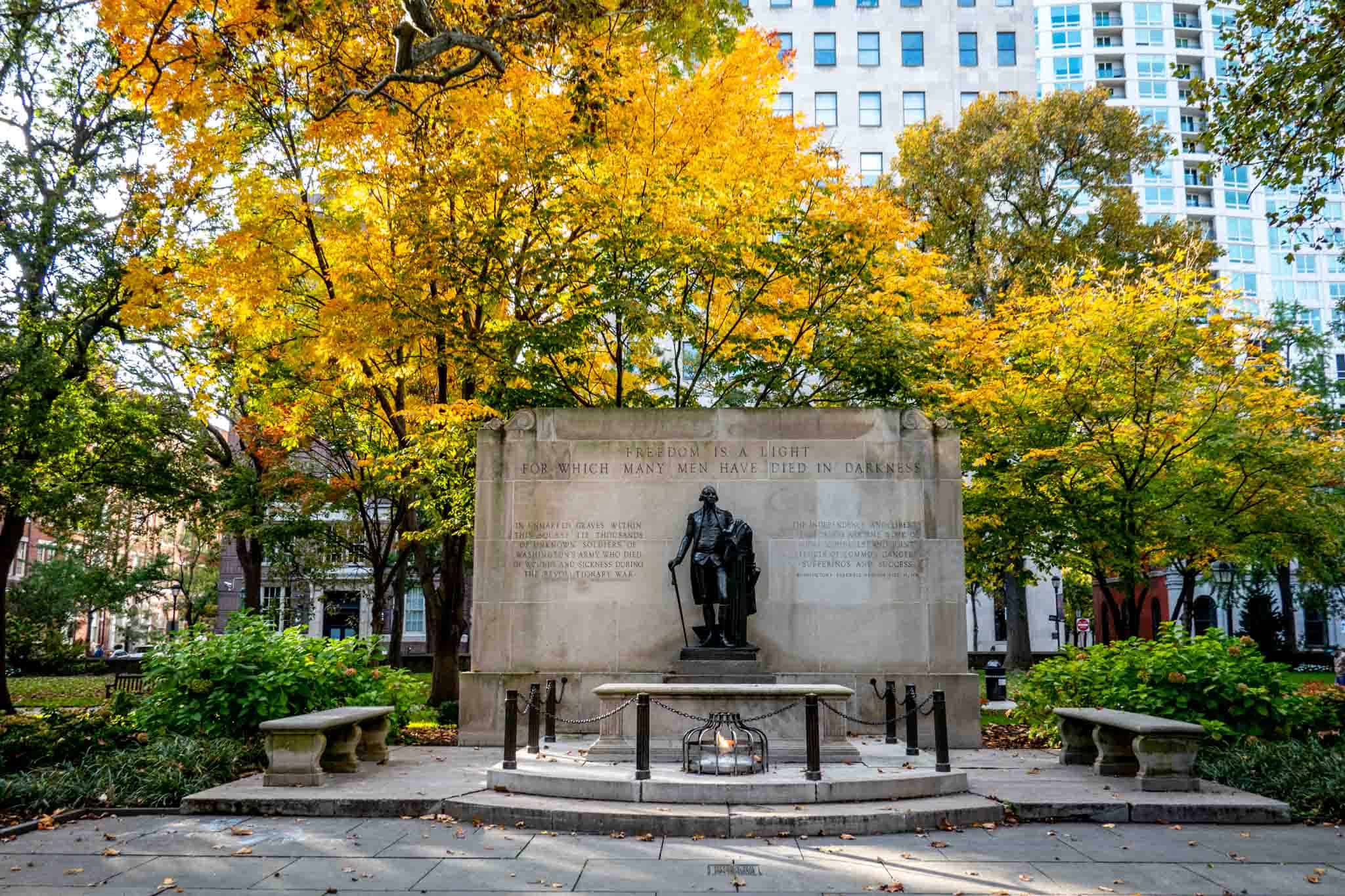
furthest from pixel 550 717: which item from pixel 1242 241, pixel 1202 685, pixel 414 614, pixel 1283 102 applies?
pixel 1242 241

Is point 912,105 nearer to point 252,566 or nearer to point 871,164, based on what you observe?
point 871,164

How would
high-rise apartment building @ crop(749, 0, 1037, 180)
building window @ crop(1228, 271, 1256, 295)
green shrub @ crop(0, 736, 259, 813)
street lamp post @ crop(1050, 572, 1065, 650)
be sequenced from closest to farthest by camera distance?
green shrub @ crop(0, 736, 259, 813)
street lamp post @ crop(1050, 572, 1065, 650)
high-rise apartment building @ crop(749, 0, 1037, 180)
building window @ crop(1228, 271, 1256, 295)

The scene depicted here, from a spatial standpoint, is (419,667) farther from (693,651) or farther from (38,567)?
(693,651)

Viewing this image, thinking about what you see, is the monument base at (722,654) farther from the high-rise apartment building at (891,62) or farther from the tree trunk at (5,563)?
the high-rise apartment building at (891,62)

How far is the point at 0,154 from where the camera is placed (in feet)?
67.1

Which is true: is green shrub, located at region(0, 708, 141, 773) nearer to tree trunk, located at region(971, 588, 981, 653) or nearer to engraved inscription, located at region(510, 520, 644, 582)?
engraved inscription, located at region(510, 520, 644, 582)

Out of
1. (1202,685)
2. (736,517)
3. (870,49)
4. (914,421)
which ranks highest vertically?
(870,49)

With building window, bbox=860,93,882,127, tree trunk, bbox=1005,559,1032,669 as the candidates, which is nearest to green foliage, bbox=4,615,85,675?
tree trunk, bbox=1005,559,1032,669

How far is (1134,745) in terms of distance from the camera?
12164 mm

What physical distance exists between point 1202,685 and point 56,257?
73.0ft

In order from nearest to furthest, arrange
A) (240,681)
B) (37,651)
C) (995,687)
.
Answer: (240,681) < (995,687) < (37,651)

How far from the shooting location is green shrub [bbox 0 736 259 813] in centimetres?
1123

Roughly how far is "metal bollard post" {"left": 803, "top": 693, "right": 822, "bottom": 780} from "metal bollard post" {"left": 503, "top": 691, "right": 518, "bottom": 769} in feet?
11.0

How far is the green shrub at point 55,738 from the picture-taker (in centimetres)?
1241
